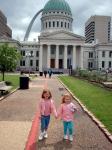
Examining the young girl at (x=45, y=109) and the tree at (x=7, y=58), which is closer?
the young girl at (x=45, y=109)

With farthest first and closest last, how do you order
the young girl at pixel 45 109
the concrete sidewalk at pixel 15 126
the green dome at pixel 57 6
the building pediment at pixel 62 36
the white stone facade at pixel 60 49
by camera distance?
1. the green dome at pixel 57 6
2. the white stone facade at pixel 60 49
3. the building pediment at pixel 62 36
4. the young girl at pixel 45 109
5. the concrete sidewalk at pixel 15 126

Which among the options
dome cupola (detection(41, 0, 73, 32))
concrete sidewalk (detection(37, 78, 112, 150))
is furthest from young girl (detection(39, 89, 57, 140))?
dome cupola (detection(41, 0, 73, 32))

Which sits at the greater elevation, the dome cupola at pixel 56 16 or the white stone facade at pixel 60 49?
the dome cupola at pixel 56 16

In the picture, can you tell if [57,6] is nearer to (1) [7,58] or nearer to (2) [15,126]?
(1) [7,58]

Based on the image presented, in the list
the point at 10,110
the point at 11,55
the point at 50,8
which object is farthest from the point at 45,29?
the point at 10,110

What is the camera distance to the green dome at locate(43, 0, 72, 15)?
550 feet

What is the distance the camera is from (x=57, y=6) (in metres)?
168

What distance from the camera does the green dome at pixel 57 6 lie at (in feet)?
550

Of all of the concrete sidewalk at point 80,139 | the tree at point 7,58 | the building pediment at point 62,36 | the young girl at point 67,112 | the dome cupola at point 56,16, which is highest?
the dome cupola at point 56,16

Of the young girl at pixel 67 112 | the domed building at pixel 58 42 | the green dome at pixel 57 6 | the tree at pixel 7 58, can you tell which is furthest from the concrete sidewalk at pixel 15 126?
the green dome at pixel 57 6

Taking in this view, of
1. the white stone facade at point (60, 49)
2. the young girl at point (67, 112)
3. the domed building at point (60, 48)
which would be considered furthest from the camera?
the white stone facade at point (60, 49)

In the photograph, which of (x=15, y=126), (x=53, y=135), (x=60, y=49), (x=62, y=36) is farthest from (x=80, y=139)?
(x=60, y=49)

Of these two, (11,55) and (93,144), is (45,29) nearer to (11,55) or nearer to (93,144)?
(11,55)

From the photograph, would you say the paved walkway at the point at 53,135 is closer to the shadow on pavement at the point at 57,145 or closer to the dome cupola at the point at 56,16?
the shadow on pavement at the point at 57,145
